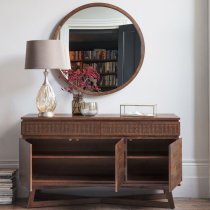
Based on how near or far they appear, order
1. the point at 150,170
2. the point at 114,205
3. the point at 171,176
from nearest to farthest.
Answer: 1. the point at 171,176
2. the point at 114,205
3. the point at 150,170

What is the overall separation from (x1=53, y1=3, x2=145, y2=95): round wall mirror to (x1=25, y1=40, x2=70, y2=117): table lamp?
0.25 metres

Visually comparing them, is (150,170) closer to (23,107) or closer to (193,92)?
(193,92)

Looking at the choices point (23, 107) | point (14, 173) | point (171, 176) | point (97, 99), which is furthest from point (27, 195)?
point (171, 176)

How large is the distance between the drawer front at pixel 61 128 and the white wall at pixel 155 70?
0.39m

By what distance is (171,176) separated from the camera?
297cm

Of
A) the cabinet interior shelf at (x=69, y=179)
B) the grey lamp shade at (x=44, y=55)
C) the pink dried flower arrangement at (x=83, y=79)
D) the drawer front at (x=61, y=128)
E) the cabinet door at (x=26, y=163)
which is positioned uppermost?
the grey lamp shade at (x=44, y=55)

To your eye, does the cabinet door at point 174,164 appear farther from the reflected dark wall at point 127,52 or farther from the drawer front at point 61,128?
the reflected dark wall at point 127,52

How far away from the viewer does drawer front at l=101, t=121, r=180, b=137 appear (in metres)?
3.09

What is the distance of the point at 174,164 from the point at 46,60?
111 centimetres

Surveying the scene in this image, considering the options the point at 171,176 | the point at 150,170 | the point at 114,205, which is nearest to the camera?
the point at 171,176

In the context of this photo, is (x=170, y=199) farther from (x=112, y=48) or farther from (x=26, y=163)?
(x=112, y=48)

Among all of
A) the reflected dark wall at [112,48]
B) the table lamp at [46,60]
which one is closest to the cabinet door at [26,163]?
the table lamp at [46,60]

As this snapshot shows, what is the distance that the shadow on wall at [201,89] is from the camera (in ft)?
11.3

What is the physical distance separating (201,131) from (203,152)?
16 centimetres
